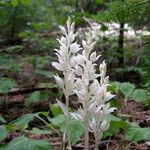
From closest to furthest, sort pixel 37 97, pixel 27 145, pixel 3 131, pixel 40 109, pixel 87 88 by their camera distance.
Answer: pixel 87 88 → pixel 27 145 → pixel 3 131 → pixel 37 97 → pixel 40 109

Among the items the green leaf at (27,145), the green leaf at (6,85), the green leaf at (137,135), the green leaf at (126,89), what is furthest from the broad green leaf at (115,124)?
the green leaf at (6,85)

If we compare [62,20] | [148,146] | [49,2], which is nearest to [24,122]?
[148,146]

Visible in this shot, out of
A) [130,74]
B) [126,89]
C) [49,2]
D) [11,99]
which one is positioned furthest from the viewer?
[49,2]

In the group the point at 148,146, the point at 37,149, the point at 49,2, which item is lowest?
the point at 148,146

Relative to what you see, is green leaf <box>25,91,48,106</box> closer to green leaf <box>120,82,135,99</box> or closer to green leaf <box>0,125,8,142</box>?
green leaf <box>120,82,135,99</box>

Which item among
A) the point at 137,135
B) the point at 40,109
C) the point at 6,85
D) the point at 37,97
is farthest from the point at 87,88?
the point at 40,109

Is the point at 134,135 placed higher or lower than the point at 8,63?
lower

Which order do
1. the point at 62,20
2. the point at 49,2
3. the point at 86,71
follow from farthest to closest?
the point at 49,2 → the point at 62,20 → the point at 86,71

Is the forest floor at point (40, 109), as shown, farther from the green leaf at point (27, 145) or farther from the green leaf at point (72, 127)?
the green leaf at point (27, 145)

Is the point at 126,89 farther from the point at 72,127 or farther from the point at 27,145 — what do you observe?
the point at 27,145

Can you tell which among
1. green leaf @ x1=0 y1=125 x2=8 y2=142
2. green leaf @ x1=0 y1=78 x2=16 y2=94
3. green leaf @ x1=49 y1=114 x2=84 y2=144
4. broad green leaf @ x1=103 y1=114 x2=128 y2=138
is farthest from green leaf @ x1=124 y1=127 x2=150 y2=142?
green leaf @ x1=0 y1=78 x2=16 y2=94

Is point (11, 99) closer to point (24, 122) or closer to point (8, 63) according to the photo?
point (8, 63)
